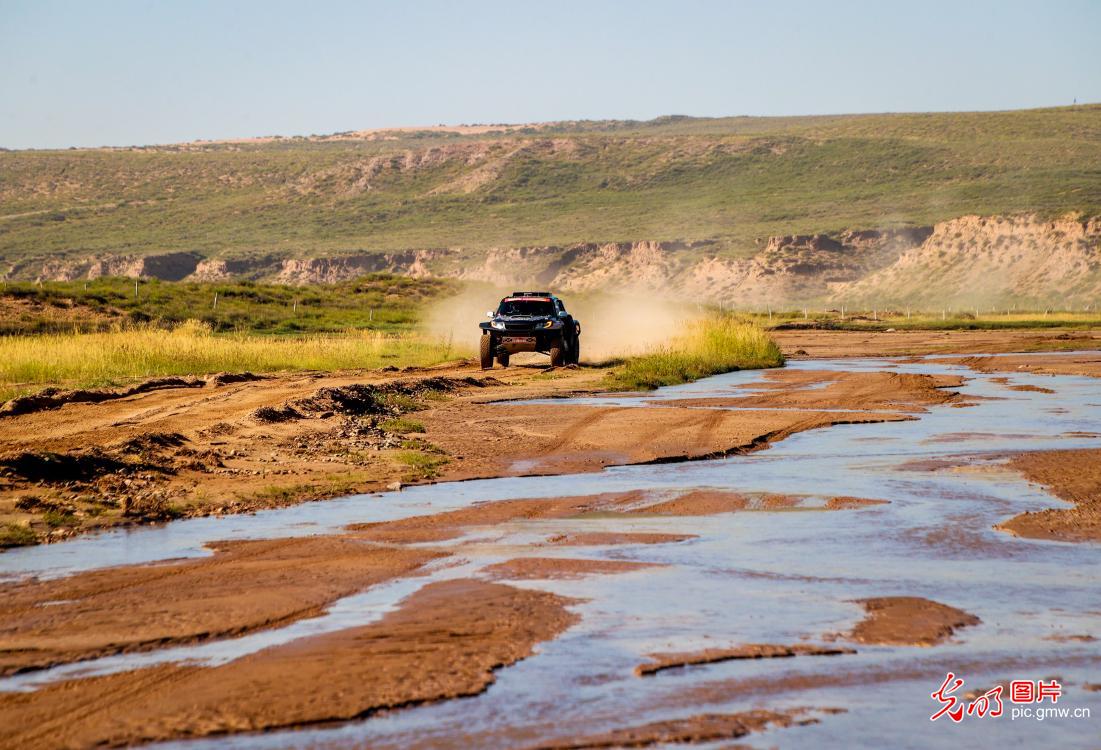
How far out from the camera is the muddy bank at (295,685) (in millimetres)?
6516

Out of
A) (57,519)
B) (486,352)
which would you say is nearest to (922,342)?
(486,352)

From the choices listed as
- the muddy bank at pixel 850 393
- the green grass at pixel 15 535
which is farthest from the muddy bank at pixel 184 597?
the muddy bank at pixel 850 393

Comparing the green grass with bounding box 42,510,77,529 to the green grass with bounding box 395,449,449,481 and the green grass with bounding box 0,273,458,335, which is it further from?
the green grass with bounding box 0,273,458,335

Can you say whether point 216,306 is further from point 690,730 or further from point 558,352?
point 690,730

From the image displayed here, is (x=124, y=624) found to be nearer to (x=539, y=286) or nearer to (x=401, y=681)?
(x=401, y=681)

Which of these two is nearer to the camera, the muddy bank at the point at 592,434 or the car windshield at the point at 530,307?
the muddy bank at the point at 592,434

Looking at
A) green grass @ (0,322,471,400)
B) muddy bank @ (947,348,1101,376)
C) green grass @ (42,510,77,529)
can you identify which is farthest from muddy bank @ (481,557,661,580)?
muddy bank @ (947,348,1101,376)

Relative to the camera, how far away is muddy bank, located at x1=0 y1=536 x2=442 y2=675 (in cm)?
802

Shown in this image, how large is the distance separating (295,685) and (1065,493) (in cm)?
953

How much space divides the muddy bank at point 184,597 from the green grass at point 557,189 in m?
112

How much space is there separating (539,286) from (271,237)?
113ft

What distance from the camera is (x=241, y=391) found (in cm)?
2552

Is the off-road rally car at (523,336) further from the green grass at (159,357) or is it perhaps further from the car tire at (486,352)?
the green grass at (159,357)
